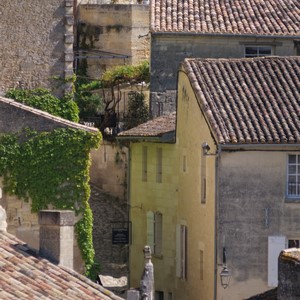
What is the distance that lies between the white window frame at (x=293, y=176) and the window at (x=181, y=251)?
15.7 feet

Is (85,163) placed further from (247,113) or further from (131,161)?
(131,161)

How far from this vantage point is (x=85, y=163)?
165ft

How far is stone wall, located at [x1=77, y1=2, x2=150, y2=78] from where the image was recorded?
246ft

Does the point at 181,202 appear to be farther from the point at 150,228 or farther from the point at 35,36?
the point at 35,36

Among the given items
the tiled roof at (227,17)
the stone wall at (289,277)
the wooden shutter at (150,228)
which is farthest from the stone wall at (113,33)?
the stone wall at (289,277)

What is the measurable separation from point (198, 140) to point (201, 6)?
1236 cm

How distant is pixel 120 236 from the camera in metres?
59.0

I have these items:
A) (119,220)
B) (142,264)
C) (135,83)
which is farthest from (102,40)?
(142,264)

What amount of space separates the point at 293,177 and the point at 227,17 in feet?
45.7

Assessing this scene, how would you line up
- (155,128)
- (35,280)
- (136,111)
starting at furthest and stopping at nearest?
1. (136,111)
2. (155,128)
3. (35,280)

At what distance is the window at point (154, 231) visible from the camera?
55.8 meters

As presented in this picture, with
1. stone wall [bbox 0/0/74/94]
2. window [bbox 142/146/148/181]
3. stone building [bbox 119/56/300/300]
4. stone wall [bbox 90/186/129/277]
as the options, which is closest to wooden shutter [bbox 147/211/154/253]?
window [bbox 142/146/148/181]

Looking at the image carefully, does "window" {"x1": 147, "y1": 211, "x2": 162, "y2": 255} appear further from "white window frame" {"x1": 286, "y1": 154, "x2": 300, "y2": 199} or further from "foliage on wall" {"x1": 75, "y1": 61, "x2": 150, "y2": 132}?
"foliage on wall" {"x1": 75, "y1": 61, "x2": 150, "y2": 132}

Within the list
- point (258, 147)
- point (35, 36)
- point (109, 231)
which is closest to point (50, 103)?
point (35, 36)
